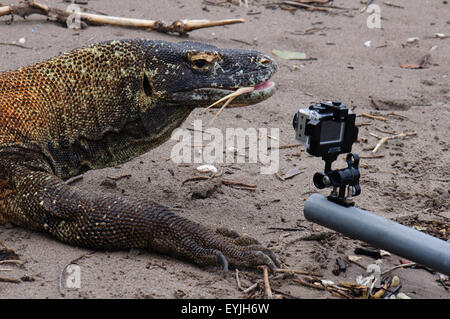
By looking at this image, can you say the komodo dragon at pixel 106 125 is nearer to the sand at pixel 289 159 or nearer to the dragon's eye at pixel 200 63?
the dragon's eye at pixel 200 63

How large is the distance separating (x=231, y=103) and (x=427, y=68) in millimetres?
4306

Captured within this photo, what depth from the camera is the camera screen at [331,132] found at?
3248 millimetres

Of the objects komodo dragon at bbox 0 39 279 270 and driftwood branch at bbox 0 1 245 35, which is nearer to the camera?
komodo dragon at bbox 0 39 279 270

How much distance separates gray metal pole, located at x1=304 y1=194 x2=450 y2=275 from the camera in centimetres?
309

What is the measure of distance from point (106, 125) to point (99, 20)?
345 centimetres

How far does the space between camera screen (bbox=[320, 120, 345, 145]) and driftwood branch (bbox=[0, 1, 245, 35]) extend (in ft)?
13.2

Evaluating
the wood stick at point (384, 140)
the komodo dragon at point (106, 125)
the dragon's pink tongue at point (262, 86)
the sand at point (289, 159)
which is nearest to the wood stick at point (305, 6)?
the sand at point (289, 159)

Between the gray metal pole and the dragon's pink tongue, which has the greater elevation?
the dragon's pink tongue

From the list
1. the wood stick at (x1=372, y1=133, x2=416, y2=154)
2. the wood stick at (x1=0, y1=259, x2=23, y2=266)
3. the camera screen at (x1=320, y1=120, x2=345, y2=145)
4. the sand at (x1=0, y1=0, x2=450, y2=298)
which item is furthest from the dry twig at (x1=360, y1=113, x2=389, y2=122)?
the wood stick at (x1=0, y1=259, x2=23, y2=266)

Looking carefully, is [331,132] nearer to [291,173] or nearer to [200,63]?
[200,63]

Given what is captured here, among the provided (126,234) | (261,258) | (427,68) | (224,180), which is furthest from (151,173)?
(427,68)

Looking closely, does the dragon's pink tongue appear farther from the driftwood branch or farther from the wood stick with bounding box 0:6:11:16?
the wood stick with bounding box 0:6:11:16

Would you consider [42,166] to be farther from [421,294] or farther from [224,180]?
[421,294]

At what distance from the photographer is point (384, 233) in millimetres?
3230
